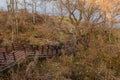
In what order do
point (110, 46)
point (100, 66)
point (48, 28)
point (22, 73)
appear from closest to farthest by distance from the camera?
point (22, 73) < point (100, 66) < point (110, 46) < point (48, 28)

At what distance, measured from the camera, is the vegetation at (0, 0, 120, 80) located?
27.4m

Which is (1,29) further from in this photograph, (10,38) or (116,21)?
(116,21)

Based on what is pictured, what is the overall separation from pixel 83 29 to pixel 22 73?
10.1 m

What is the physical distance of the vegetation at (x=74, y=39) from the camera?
2741 centimetres

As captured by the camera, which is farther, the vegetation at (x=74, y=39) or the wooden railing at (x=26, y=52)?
the vegetation at (x=74, y=39)

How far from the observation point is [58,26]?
34.2 metres

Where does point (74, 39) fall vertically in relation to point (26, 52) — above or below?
above

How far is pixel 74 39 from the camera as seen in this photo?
34.0 m

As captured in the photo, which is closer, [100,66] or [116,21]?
[100,66]

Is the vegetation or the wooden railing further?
the vegetation

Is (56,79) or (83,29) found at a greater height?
(83,29)

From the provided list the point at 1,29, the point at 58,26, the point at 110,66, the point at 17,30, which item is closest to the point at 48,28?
the point at 58,26

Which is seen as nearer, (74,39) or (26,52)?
(26,52)

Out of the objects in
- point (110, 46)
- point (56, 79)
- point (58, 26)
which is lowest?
point (56, 79)
